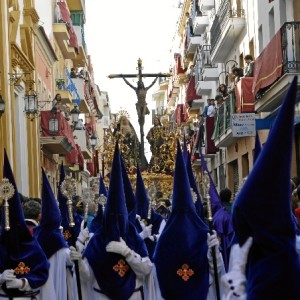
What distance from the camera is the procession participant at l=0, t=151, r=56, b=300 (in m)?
8.27

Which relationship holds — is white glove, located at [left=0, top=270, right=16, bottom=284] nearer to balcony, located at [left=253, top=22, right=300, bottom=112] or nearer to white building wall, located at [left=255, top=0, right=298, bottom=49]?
balcony, located at [left=253, top=22, right=300, bottom=112]

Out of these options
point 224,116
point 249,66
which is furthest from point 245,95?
point 224,116

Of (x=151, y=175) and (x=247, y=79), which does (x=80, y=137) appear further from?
(x=247, y=79)

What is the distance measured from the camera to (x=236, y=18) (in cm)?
2870

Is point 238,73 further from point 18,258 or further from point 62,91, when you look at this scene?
point 18,258

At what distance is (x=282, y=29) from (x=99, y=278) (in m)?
11.4

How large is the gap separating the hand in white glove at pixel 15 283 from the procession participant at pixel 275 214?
4174 millimetres

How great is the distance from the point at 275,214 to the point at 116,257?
15.6 ft

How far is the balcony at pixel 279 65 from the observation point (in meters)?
19.1

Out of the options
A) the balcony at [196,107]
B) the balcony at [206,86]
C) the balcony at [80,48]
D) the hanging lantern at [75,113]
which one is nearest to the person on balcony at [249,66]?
the hanging lantern at [75,113]

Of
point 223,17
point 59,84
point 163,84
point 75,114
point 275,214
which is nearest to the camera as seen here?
point 275,214

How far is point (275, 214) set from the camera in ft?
14.1

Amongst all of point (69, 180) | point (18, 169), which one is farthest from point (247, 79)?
point (69, 180)

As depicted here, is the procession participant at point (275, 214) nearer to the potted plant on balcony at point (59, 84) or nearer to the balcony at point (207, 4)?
the potted plant on balcony at point (59, 84)
